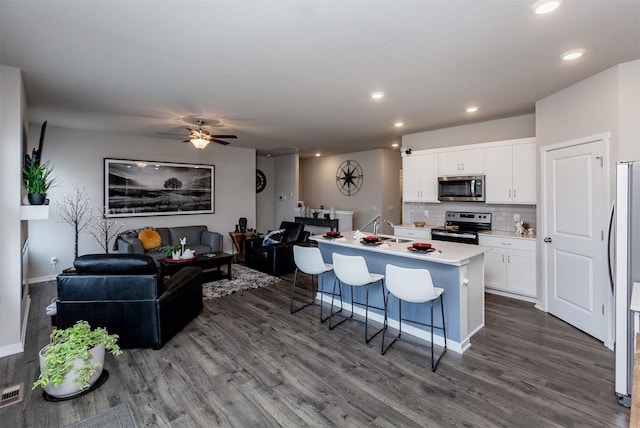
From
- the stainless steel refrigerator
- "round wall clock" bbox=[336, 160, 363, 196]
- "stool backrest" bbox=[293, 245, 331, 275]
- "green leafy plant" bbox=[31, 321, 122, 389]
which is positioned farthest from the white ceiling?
"round wall clock" bbox=[336, 160, 363, 196]

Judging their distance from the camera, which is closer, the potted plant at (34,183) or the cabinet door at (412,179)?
the potted plant at (34,183)

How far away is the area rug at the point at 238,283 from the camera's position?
4.80 metres

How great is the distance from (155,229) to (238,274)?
6.39ft

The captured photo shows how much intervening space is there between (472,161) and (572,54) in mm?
2354

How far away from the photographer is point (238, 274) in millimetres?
5875

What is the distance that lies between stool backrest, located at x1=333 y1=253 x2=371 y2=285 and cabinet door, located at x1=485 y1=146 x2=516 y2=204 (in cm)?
281

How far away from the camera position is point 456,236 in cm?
486

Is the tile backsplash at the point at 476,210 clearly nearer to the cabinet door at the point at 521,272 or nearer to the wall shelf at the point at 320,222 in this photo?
the cabinet door at the point at 521,272

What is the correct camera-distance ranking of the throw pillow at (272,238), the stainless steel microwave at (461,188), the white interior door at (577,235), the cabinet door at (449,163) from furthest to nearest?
the throw pillow at (272,238) → the cabinet door at (449,163) → the stainless steel microwave at (461,188) → the white interior door at (577,235)

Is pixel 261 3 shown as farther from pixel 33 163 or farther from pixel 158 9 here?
pixel 33 163

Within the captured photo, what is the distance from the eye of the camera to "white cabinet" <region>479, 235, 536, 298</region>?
4258 mm

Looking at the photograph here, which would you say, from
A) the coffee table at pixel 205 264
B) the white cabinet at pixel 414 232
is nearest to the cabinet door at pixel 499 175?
the white cabinet at pixel 414 232

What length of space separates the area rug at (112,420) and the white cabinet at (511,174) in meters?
5.02

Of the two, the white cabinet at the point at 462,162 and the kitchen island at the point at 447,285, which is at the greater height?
the white cabinet at the point at 462,162
